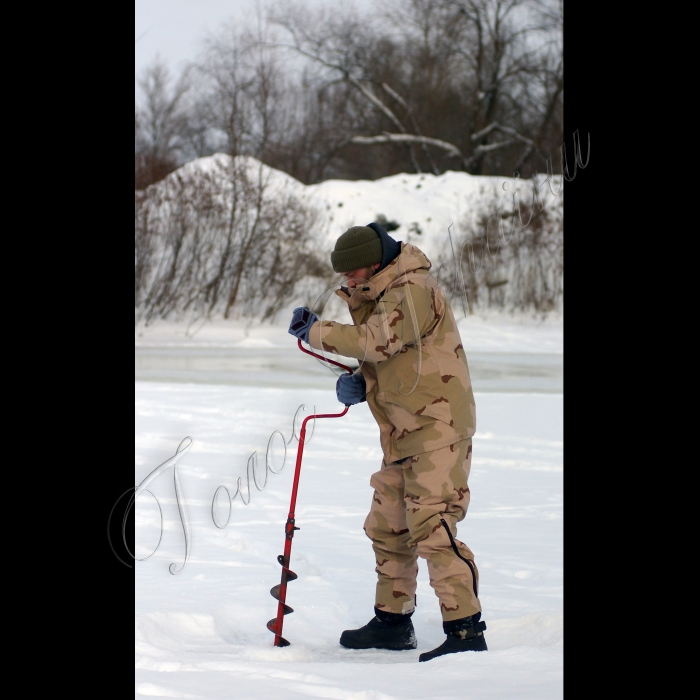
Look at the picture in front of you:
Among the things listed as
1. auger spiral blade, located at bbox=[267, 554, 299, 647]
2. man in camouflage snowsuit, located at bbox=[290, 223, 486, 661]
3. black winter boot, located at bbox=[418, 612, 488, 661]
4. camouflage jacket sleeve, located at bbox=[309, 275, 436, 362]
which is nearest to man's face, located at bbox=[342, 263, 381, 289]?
man in camouflage snowsuit, located at bbox=[290, 223, 486, 661]

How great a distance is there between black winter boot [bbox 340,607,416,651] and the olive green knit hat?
1372mm

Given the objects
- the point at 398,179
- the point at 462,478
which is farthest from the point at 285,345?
the point at 462,478

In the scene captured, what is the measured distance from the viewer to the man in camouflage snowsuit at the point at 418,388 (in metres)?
3.12

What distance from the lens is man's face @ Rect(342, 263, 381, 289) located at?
10.7 ft

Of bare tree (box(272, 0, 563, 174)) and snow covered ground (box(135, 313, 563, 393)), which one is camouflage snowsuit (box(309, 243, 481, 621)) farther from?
bare tree (box(272, 0, 563, 174))

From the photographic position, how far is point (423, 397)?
3178mm

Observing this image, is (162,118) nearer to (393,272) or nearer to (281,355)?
(281,355)

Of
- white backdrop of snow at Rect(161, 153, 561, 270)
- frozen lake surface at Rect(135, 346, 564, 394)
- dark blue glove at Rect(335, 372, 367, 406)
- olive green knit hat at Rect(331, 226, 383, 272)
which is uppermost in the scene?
white backdrop of snow at Rect(161, 153, 561, 270)

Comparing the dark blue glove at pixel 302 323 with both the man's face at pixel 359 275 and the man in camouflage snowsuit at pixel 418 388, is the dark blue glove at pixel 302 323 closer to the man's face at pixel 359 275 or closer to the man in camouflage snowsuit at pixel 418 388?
the man in camouflage snowsuit at pixel 418 388

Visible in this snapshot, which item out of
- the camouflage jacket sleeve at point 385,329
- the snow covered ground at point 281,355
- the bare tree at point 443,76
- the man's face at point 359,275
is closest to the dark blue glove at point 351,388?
the camouflage jacket sleeve at point 385,329

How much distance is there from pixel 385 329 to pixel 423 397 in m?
0.30

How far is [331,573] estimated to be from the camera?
13.7 feet
